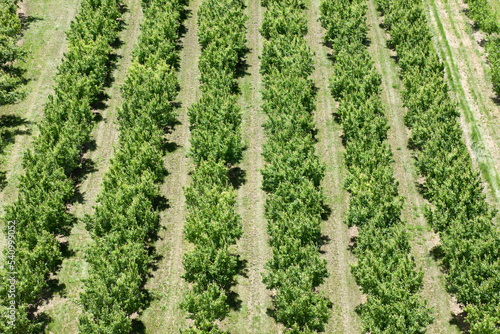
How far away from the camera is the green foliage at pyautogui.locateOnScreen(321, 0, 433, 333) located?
3166 cm

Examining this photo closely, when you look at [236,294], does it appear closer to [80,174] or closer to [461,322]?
[461,322]

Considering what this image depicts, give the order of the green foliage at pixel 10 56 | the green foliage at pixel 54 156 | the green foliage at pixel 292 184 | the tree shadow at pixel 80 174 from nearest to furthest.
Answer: the green foliage at pixel 292 184
the green foliage at pixel 54 156
the tree shadow at pixel 80 174
the green foliage at pixel 10 56

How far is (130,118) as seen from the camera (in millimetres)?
45156

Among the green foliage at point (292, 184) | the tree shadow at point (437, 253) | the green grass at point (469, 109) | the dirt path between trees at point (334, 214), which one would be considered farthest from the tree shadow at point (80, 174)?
the green grass at point (469, 109)

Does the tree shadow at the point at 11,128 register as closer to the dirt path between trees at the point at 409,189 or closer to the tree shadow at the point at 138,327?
the tree shadow at the point at 138,327

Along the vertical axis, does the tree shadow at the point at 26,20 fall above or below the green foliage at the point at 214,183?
above

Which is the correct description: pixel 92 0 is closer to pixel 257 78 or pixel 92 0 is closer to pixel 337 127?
pixel 257 78

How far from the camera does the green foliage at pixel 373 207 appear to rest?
3166 centimetres

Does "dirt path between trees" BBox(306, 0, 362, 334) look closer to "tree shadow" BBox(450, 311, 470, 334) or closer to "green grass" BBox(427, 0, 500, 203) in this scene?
"tree shadow" BBox(450, 311, 470, 334)

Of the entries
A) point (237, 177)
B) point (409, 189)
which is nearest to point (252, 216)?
point (237, 177)

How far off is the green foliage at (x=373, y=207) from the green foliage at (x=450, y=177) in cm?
288

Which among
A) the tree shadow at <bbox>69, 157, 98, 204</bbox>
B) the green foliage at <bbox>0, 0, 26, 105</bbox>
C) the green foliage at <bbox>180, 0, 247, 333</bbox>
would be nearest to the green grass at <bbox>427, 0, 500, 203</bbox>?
the green foliage at <bbox>180, 0, 247, 333</bbox>

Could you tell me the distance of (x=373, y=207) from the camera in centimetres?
3700

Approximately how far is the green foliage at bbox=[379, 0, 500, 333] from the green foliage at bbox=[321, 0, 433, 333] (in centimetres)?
288
